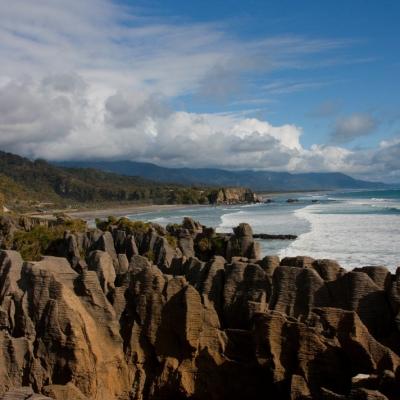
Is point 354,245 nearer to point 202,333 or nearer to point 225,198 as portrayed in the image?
point 202,333

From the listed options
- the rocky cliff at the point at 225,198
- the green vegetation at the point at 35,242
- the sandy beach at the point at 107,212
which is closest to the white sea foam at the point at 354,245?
the green vegetation at the point at 35,242

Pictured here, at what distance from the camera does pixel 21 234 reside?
31672 millimetres

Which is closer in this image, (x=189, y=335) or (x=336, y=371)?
(x=336, y=371)

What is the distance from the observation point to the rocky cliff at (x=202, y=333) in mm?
8633

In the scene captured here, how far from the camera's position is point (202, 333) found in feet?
32.6

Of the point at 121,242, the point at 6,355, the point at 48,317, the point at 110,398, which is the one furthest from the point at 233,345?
the point at 121,242

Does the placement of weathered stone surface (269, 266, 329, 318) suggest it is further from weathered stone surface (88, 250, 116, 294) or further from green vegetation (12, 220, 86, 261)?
green vegetation (12, 220, 86, 261)

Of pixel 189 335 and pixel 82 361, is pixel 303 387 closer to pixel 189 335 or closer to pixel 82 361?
pixel 189 335

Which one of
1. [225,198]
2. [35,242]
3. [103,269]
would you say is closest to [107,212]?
[225,198]

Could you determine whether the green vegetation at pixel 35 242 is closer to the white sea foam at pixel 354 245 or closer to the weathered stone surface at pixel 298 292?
the weathered stone surface at pixel 298 292

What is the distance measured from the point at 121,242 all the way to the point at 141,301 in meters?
13.6

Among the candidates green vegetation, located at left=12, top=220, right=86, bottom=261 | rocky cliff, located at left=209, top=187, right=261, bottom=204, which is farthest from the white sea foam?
rocky cliff, located at left=209, top=187, right=261, bottom=204

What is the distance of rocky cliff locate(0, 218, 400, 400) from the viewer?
863 cm

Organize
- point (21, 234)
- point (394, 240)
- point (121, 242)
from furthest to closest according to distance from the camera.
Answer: point (394, 240) → point (21, 234) → point (121, 242)
